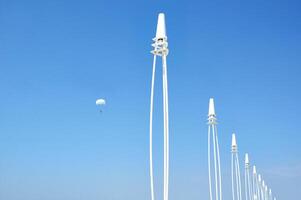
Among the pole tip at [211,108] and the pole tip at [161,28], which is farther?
the pole tip at [211,108]

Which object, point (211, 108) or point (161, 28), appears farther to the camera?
point (211, 108)

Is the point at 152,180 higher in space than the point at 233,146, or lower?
lower

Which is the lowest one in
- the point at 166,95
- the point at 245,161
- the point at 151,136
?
the point at 151,136

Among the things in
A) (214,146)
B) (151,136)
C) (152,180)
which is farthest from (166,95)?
(214,146)

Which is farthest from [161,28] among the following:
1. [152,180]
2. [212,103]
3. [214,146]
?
[214,146]

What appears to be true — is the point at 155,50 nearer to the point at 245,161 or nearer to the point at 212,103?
the point at 212,103

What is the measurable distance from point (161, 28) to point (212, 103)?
1652 cm

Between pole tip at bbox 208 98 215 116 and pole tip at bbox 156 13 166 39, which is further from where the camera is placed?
pole tip at bbox 208 98 215 116

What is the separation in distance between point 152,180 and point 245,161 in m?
57.9

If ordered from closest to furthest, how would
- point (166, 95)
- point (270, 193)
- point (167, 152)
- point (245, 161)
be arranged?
point (167, 152) → point (166, 95) → point (245, 161) → point (270, 193)

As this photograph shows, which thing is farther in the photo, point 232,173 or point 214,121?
point 232,173

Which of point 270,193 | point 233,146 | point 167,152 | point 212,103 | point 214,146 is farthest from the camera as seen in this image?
point 270,193

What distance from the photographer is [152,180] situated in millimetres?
29703

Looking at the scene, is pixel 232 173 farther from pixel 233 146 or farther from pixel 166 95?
pixel 166 95
